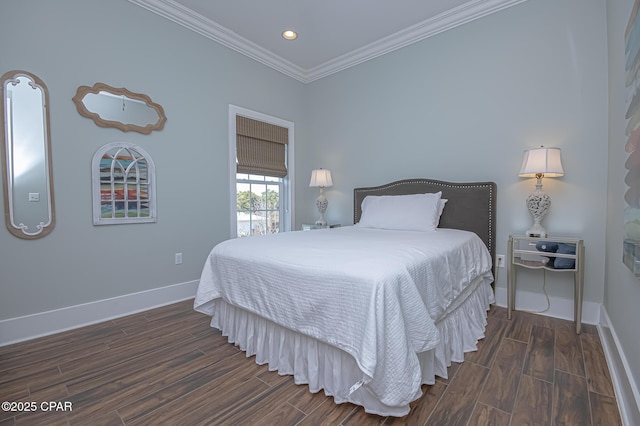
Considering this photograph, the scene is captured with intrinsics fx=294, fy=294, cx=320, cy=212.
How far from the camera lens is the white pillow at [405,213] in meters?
2.78

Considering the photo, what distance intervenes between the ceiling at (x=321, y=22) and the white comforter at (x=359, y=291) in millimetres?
2345

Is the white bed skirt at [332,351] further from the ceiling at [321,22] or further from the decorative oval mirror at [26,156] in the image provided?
the ceiling at [321,22]

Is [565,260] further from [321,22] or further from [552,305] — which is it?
[321,22]

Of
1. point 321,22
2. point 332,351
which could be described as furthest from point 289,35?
point 332,351

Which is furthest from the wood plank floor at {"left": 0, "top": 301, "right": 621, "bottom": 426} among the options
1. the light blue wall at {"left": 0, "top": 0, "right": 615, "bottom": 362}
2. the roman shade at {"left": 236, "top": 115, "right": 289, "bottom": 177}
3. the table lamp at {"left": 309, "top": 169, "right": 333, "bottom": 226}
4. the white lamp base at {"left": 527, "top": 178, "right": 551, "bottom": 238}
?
the table lamp at {"left": 309, "top": 169, "right": 333, "bottom": 226}

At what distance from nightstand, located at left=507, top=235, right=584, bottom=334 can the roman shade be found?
2.87m

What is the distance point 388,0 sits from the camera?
2805 mm

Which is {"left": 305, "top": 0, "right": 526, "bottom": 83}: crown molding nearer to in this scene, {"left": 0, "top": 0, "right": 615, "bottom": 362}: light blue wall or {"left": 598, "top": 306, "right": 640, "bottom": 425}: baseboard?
{"left": 0, "top": 0, "right": 615, "bottom": 362}: light blue wall

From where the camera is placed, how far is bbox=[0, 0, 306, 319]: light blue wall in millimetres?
2188

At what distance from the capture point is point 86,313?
2441 millimetres

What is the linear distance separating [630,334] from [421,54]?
3041mm

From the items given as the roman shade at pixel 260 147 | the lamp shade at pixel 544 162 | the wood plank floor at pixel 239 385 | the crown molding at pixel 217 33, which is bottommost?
the wood plank floor at pixel 239 385

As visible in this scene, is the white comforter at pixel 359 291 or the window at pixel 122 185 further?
the window at pixel 122 185

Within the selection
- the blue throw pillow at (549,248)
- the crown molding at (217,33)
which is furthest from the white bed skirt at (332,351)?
the crown molding at (217,33)
